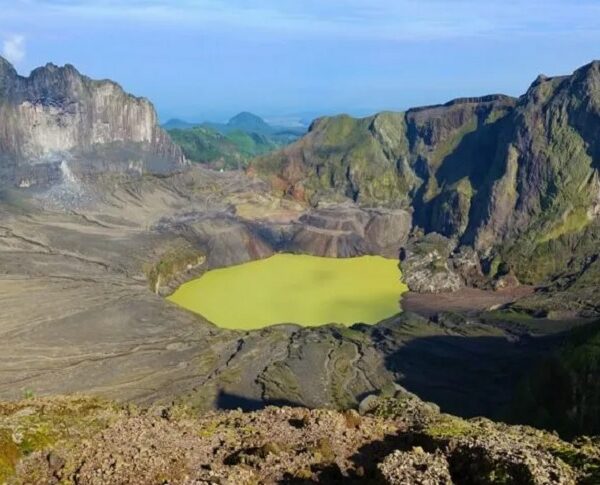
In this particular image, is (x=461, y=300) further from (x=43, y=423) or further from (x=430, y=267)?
(x=43, y=423)

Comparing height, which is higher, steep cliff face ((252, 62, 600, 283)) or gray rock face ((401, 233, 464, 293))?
steep cliff face ((252, 62, 600, 283))

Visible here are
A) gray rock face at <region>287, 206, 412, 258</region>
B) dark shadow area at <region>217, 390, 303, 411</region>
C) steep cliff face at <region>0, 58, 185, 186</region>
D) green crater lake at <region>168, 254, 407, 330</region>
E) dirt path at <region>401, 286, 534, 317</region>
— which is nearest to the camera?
dark shadow area at <region>217, 390, 303, 411</region>

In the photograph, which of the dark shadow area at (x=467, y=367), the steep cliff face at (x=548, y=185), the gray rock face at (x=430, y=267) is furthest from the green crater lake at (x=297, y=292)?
the steep cliff face at (x=548, y=185)

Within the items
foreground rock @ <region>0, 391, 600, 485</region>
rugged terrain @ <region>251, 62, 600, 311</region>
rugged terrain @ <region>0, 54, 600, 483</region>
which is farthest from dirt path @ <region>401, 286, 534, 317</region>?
foreground rock @ <region>0, 391, 600, 485</region>

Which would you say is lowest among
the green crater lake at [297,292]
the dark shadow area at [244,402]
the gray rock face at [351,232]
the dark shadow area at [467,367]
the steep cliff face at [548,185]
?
the green crater lake at [297,292]

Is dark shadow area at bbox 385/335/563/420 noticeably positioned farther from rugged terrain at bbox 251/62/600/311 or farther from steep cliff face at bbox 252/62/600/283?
steep cliff face at bbox 252/62/600/283

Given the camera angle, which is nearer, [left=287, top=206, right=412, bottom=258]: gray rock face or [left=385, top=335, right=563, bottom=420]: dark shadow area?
[left=385, top=335, right=563, bottom=420]: dark shadow area

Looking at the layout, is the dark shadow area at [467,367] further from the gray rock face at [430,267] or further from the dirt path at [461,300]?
the gray rock face at [430,267]
